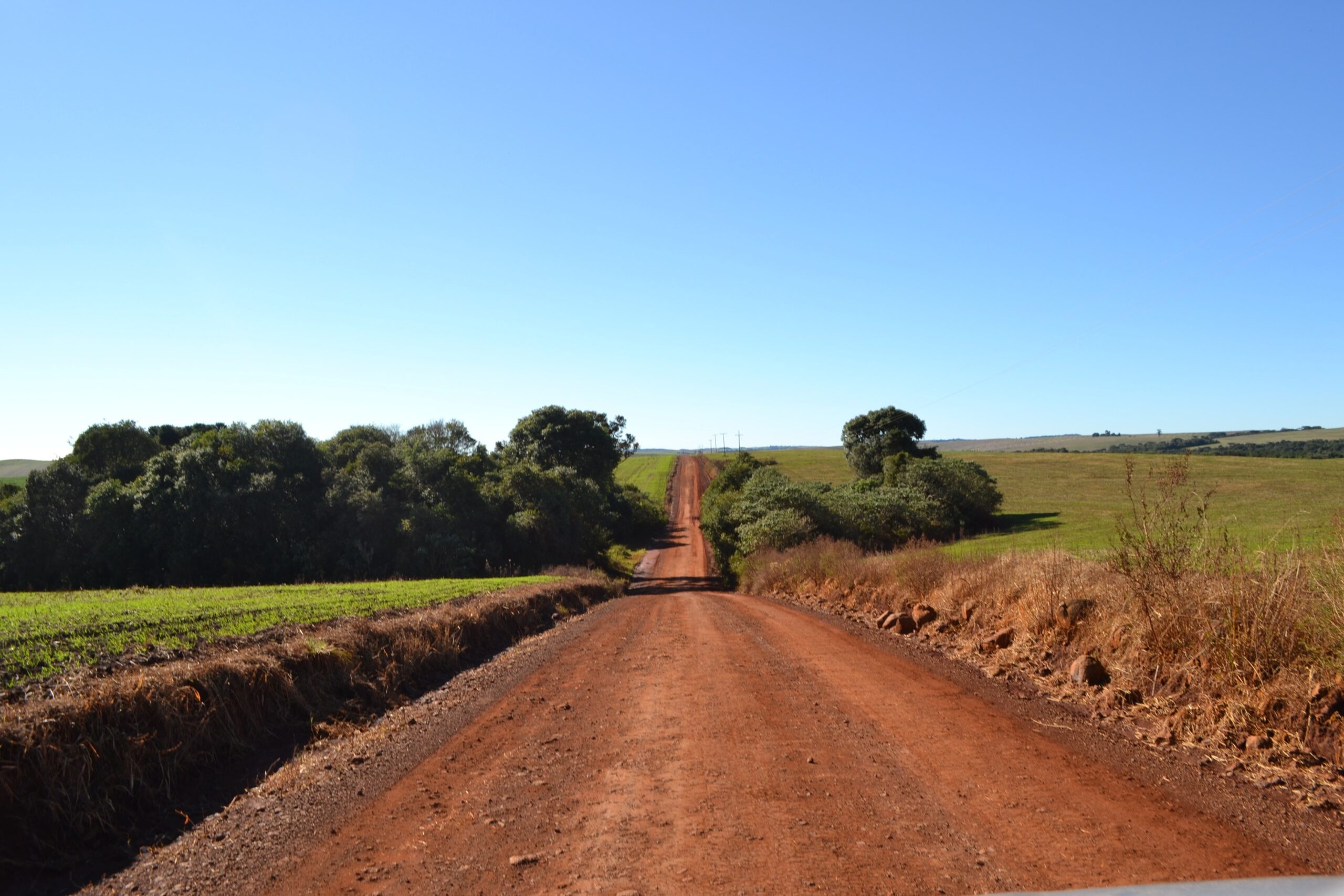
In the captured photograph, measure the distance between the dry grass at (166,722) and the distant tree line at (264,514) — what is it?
21.4m

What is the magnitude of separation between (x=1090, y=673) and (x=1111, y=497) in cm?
4567

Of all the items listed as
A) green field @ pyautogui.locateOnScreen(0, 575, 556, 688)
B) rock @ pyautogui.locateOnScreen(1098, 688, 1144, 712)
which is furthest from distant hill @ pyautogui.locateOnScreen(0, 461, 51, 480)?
rock @ pyautogui.locateOnScreen(1098, 688, 1144, 712)

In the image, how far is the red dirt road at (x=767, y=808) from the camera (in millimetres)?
4199

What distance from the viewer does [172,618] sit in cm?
1148

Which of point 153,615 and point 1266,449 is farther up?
point 1266,449

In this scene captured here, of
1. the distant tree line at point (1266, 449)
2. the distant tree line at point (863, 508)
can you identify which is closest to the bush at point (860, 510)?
the distant tree line at point (863, 508)

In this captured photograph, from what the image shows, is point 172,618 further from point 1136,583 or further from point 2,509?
point 2,509

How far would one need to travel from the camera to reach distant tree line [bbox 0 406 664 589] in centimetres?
3114

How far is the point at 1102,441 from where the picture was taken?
501ft

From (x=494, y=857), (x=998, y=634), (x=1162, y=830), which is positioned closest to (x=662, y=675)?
(x=998, y=634)

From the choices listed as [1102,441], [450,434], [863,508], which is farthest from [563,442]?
[1102,441]

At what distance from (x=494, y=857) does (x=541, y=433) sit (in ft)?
194

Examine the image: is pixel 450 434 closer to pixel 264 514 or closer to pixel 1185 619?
pixel 264 514

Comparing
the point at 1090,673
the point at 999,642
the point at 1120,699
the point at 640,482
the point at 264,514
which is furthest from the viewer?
the point at 640,482
